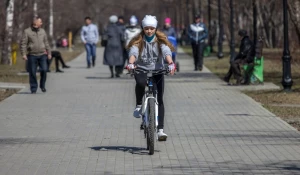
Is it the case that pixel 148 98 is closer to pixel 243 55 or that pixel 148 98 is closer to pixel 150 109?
pixel 150 109

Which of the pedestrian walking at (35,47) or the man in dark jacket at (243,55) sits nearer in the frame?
the pedestrian walking at (35,47)

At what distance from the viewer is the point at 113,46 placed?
2661 centimetres

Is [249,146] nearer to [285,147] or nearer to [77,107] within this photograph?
[285,147]

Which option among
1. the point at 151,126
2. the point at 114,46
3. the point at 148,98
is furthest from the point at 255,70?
the point at 151,126

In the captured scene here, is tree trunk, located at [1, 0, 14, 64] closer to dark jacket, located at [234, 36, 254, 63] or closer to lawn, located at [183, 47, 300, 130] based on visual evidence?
lawn, located at [183, 47, 300, 130]

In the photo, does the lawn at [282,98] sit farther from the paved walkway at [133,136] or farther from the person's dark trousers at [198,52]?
the person's dark trousers at [198,52]

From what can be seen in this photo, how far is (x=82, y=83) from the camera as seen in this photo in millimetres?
24578

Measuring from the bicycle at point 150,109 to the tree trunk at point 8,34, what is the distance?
2217 cm

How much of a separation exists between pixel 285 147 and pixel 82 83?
13.6 m

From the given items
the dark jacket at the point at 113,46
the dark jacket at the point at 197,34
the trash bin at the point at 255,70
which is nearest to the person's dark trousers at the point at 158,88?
the trash bin at the point at 255,70

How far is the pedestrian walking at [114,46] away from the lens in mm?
Result: 26406

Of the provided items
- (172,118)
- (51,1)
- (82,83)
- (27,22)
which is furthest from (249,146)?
(51,1)

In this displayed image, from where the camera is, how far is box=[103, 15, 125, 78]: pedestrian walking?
2641 centimetres

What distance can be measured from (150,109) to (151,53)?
0.80m
